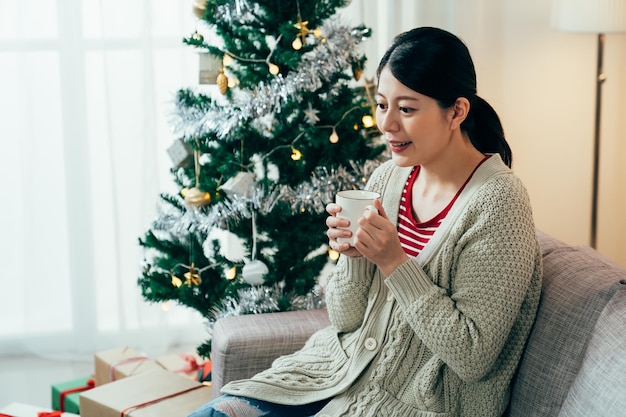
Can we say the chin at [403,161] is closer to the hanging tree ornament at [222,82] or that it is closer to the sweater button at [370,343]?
the sweater button at [370,343]

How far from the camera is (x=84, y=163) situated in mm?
3180

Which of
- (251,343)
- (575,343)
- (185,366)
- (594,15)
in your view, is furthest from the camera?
(594,15)

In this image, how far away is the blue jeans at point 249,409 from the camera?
1664 millimetres

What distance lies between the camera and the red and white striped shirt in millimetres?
1700

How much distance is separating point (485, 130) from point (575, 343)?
48cm

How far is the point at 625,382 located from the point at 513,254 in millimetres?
303

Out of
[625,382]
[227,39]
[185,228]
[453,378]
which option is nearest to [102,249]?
[185,228]

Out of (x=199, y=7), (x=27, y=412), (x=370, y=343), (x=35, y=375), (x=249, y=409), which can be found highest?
(x=199, y=7)

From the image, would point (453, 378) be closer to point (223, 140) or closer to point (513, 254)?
point (513, 254)

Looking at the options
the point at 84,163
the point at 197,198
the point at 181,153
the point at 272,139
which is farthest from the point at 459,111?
the point at 84,163

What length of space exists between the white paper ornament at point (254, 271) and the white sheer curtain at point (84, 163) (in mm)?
1000

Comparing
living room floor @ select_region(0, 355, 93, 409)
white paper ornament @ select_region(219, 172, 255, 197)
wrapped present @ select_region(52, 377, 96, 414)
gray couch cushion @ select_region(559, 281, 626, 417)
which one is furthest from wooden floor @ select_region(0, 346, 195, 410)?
gray couch cushion @ select_region(559, 281, 626, 417)

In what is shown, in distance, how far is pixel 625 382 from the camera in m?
1.32

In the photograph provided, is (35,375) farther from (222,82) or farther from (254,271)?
(222,82)
